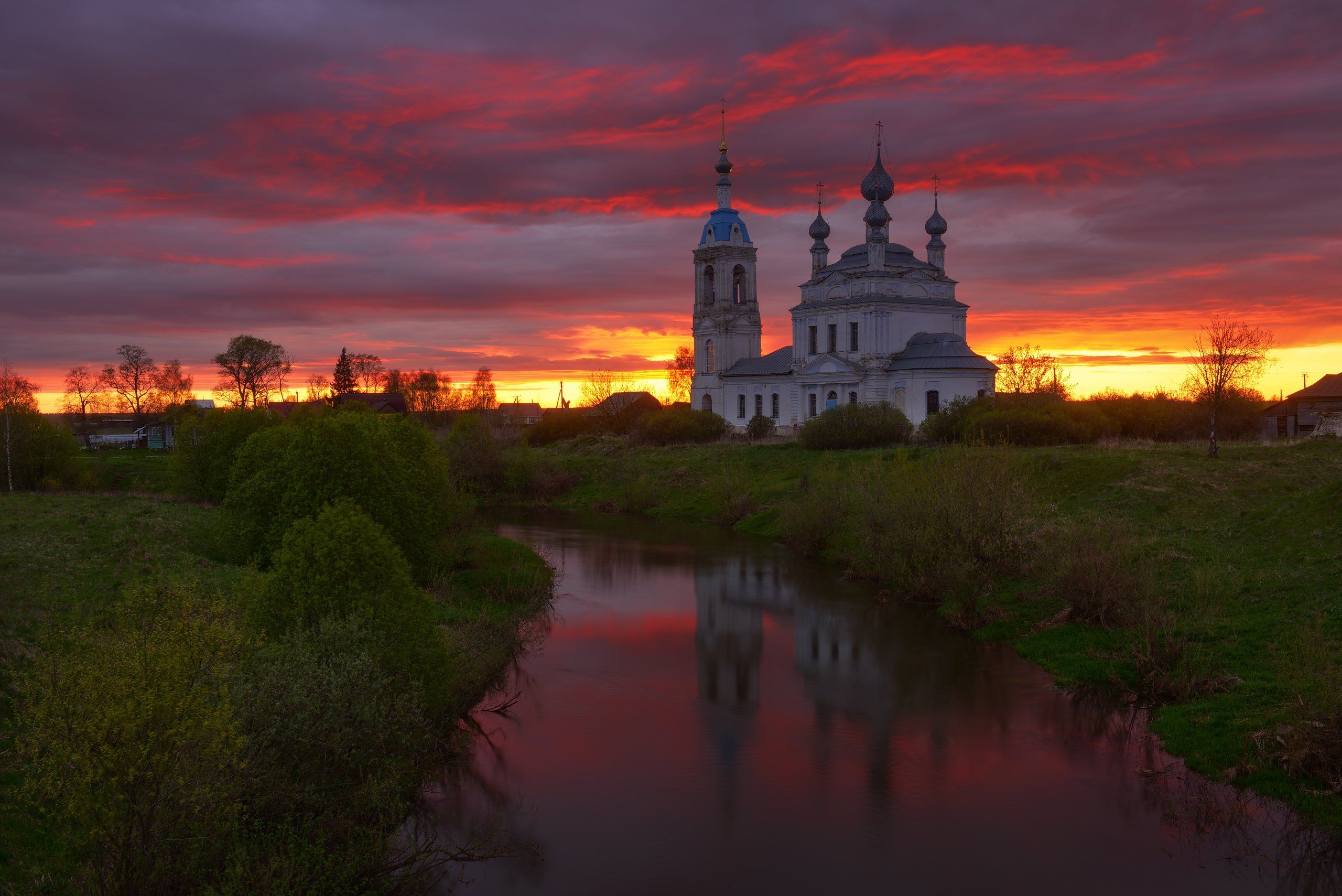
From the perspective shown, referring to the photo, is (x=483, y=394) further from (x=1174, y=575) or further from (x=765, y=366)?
(x=1174, y=575)

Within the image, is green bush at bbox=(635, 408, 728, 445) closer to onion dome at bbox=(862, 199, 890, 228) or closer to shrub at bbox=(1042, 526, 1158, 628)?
onion dome at bbox=(862, 199, 890, 228)

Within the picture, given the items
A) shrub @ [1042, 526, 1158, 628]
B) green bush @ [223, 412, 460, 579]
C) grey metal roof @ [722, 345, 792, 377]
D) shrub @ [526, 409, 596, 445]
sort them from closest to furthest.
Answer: shrub @ [1042, 526, 1158, 628]
green bush @ [223, 412, 460, 579]
grey metal roof @ [722, 345, 792, 377]
shrub @ [526, 409, 596, 445]

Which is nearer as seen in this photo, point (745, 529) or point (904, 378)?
point (745, 529)

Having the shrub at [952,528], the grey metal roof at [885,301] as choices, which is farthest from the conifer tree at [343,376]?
the shrub at [952,528]

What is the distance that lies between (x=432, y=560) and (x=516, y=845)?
1142 centimetres

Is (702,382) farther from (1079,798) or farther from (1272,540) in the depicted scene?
(1079,798)

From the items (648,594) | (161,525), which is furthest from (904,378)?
(161,525)

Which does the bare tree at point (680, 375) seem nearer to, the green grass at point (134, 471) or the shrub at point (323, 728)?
the green grass at point (134, 471)

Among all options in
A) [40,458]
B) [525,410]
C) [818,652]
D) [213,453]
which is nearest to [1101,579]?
[818,652]

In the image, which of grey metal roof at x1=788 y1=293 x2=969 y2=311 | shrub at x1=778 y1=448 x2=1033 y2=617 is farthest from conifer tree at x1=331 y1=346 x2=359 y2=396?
shrub at x1=778 y1=448 x2=1033 y2=617

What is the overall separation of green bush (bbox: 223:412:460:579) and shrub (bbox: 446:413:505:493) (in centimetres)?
2579

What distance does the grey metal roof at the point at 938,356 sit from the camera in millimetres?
56156

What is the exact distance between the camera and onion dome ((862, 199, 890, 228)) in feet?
198

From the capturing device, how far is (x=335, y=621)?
474 inches
